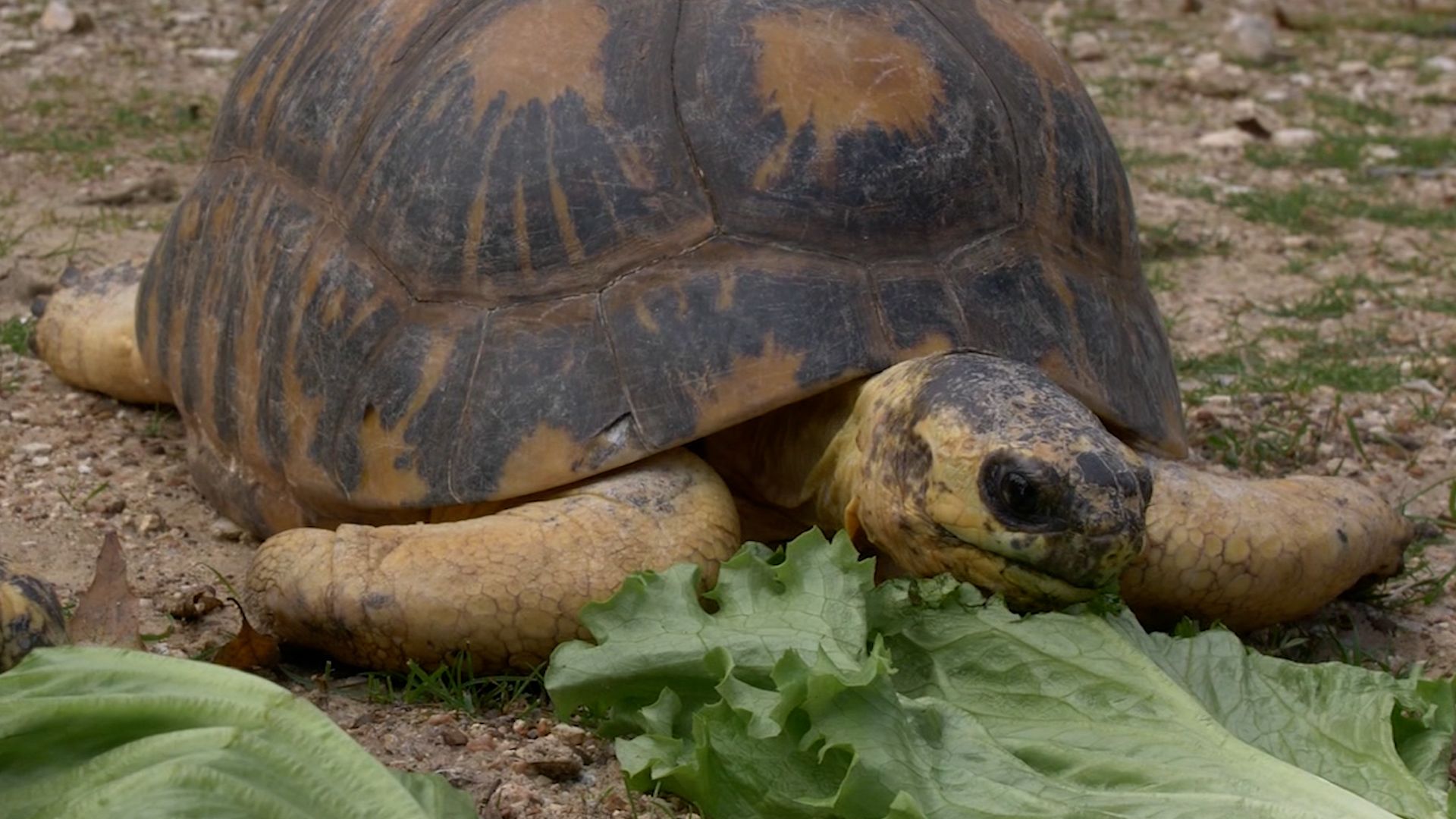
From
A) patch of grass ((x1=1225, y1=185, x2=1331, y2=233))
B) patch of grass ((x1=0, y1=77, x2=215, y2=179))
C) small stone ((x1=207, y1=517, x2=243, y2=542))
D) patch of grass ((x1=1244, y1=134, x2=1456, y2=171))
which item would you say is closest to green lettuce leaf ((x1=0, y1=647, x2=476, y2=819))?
small stone ((x1=207, y1=517, x2=243, y2=542))

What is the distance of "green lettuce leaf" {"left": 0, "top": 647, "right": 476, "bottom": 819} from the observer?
6.48ft

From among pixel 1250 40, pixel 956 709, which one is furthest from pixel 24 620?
pixel 1250 40

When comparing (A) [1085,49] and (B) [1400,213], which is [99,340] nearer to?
(B) [1400,213]

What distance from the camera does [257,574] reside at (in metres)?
2.92

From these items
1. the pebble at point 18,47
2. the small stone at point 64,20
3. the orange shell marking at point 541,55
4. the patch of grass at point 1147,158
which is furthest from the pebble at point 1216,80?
the orange shell marking at point 541,55

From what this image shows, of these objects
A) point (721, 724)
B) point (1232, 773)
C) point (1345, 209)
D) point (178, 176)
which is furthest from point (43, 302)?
point (1345, 209)

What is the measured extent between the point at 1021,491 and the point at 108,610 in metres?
1.23

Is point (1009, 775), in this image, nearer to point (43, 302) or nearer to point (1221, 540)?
point (1221, 540)

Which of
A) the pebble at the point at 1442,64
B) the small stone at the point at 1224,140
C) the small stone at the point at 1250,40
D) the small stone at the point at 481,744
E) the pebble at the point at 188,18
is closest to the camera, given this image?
the small stone at the point at 481,744

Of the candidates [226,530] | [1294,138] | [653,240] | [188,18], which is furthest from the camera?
[188,18]

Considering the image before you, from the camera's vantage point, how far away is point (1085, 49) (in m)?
9.20

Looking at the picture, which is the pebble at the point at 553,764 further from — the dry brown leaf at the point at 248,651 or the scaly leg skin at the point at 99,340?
the scaly leg skin at the point at 99,340

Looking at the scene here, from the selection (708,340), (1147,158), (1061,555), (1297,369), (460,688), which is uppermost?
(708,340)

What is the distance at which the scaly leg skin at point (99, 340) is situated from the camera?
4.16 m
